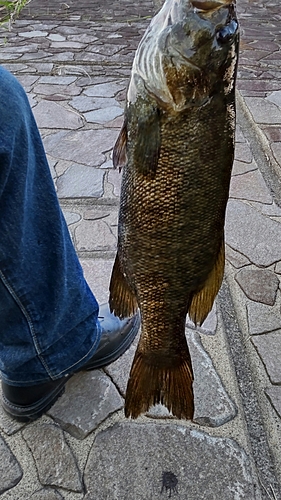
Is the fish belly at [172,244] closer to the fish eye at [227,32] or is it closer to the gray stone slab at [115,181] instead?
the fish eye at [227,32]

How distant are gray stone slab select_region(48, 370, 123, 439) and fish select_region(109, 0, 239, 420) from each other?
2.72ft

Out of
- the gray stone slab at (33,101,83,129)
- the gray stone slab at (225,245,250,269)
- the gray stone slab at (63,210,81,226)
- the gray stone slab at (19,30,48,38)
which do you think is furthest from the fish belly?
the gray stone slab at (19,30,48,38)

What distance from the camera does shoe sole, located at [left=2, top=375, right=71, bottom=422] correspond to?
6.89ft

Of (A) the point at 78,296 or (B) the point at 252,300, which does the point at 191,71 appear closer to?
(A) the point at 78,296

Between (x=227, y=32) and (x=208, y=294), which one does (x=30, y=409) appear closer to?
(x=208, y=294)

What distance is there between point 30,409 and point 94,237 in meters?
1.37

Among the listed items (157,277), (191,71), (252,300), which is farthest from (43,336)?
(252,300)

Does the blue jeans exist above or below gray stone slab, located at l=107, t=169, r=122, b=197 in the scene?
above

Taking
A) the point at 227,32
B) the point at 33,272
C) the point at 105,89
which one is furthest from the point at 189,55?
the point at 105,89

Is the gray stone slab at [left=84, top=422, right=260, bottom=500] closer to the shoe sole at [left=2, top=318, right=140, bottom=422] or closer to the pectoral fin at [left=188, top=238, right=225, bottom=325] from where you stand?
the shoe sole at [left=2, top=318, right=140, bottom=422]

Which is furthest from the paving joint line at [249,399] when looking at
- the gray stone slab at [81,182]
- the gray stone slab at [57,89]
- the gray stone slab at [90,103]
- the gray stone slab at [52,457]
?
the gray stone slab at [57,89]

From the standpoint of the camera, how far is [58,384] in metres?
2.17

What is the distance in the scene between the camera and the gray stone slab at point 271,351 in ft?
7.82

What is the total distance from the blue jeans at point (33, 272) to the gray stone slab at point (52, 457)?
213 millimetres
